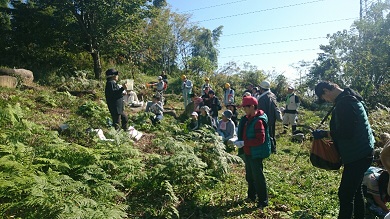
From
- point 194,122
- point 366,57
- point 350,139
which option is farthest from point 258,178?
point 366,57

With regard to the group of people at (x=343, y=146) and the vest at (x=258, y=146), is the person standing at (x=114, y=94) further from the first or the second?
the vest at (x=258, y=146)

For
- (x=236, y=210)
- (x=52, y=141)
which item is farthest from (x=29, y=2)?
(x=236, y=210)

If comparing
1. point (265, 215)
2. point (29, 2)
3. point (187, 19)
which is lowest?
point (265, 215)

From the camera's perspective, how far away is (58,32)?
682 inches

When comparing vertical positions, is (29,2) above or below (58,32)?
above

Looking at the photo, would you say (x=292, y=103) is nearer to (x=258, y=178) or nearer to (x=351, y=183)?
(x=258, y=178)

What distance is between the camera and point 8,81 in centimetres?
1165

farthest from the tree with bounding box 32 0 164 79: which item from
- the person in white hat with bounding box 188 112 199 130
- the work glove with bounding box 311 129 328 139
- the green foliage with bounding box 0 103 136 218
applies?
the work glove with bounding box 311 129 328 139

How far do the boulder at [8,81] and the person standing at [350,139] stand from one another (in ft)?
40.1

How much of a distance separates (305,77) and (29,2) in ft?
77.3

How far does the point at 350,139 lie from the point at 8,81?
41.4 feet

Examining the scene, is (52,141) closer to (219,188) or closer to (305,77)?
(219,188)

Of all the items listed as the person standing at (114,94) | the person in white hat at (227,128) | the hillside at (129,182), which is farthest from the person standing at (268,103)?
the person standing at (114,94)

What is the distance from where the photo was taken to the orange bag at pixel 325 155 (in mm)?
3637
